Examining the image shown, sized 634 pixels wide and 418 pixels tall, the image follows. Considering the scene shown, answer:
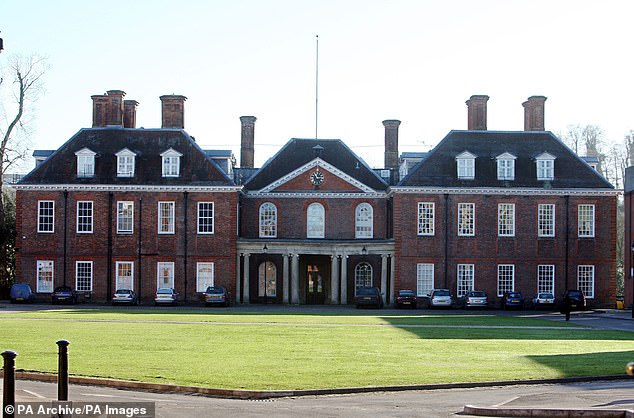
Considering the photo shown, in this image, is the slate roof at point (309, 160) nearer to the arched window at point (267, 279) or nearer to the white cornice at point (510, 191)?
the white cornice at point (510, 191)

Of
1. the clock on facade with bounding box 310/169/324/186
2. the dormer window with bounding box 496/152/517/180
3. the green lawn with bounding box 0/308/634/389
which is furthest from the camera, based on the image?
the clock on facade with bounding box 310/169/324/186

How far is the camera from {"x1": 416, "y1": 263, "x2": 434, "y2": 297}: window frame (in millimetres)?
60500

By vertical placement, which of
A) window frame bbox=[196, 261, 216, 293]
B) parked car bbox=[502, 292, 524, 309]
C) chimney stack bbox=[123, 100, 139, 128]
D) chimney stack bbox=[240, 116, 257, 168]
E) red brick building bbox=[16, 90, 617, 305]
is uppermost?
chimney stack bbox=[123, 100, 139, 128]

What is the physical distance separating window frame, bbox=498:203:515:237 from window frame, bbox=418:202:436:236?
13.3 ft

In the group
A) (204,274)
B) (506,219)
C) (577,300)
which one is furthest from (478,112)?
(204,274)

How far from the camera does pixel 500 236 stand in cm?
6081

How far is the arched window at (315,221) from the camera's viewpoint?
2500 inches

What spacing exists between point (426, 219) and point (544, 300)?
842 cm

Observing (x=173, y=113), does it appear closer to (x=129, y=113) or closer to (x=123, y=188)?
(x=129, y=113)

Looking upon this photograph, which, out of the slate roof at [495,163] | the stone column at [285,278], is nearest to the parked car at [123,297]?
the stone column at [285,278]

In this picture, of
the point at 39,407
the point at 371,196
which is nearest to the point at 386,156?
the point at 371,196

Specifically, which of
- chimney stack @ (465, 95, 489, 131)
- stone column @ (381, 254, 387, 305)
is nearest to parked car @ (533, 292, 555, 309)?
stone column @ (381, 254, 387, 305)

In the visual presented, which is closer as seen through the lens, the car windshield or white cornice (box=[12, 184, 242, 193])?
the car windshield

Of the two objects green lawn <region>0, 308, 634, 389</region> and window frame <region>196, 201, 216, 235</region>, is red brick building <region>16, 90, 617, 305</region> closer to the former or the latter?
window frame <region>196, 201, 216, 235</region>
